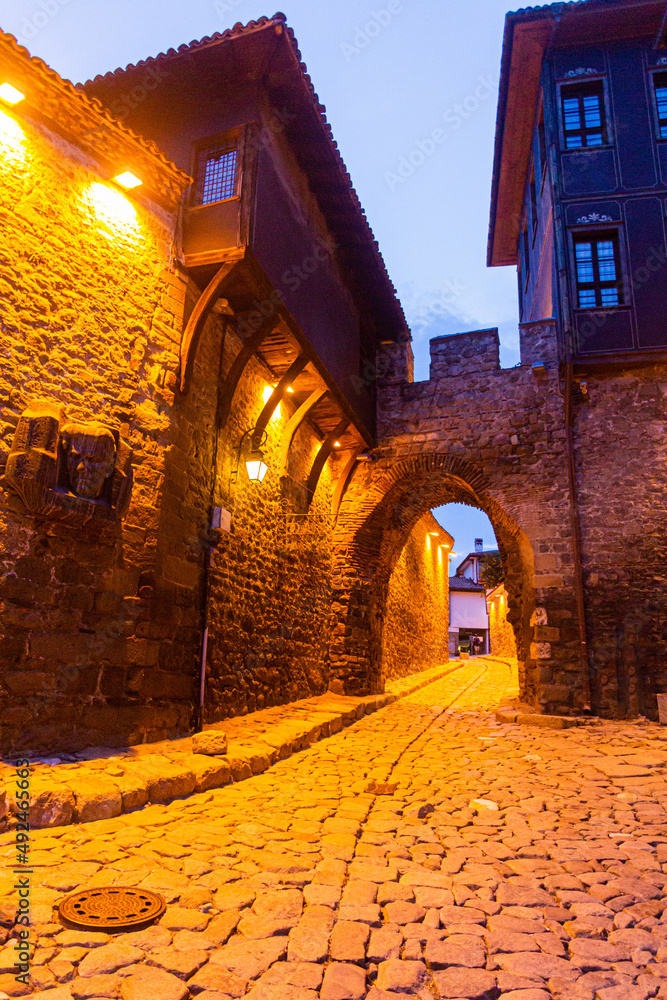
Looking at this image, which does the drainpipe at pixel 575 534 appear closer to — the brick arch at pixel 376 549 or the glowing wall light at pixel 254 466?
the brick arch at pixel 376 549

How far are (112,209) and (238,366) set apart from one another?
2.11m

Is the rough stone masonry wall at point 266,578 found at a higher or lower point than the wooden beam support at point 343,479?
lower

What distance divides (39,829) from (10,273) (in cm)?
396

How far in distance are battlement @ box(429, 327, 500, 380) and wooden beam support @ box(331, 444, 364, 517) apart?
194 centimetres

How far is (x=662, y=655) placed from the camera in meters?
8.70

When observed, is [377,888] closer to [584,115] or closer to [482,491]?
[482,491]

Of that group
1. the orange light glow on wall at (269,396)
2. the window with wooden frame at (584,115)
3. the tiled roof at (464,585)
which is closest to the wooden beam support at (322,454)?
the orange light glow on wall at (269,396)

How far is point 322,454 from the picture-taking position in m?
10.1

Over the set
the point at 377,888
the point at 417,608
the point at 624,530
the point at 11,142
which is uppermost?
the point at 11,142

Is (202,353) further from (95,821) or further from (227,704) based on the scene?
(95,821)

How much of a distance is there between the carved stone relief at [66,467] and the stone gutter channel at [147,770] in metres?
1.87

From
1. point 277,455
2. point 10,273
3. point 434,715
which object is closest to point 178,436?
point 10,273

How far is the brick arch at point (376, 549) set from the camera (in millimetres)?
10227

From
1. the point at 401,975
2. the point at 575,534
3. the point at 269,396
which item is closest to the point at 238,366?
the point at 269,396
